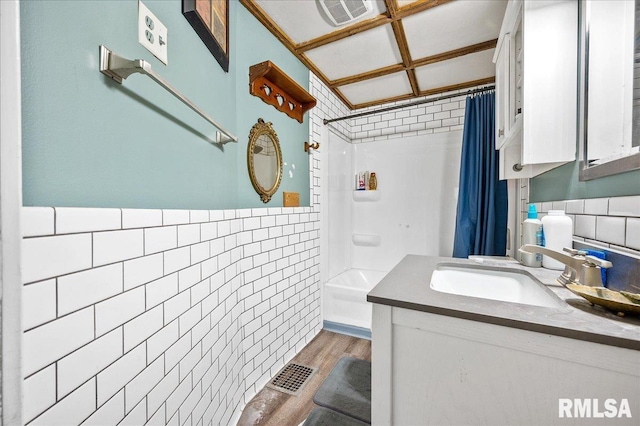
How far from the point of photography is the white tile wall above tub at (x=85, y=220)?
52 cm

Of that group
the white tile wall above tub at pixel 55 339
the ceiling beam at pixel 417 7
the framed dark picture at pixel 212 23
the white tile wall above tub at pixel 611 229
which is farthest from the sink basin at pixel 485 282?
the ceiling beam at pixel 417 7

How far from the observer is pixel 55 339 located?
1.67ft

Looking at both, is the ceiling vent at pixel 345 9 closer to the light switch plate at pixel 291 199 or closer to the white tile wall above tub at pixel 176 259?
the light switch plate at pixel 291 199

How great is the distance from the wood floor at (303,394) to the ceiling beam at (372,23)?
232 centimetres

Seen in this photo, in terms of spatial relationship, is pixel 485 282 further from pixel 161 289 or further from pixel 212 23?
pixel 212 23

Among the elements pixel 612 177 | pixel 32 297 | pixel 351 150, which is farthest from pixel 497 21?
pixel 32 297

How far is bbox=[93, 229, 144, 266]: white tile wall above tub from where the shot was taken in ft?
1.96

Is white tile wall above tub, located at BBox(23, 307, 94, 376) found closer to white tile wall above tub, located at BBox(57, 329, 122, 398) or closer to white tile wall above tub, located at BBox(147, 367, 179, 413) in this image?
white tile wall above tub, located at BBox(57, 329, 122, 398)

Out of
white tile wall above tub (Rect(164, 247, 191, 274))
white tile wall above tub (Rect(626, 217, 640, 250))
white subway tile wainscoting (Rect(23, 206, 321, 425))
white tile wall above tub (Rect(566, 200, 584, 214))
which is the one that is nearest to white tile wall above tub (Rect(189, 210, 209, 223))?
white subway tile wainscoting (Rect(23, 206, 321, 425))

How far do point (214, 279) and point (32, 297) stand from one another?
677mm

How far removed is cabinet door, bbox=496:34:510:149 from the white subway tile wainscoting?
61.8 inches

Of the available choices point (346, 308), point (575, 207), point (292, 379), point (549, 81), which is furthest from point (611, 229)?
point (346, 308)

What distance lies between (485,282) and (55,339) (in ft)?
4.51

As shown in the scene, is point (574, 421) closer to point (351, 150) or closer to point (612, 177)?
point (612, 177)
